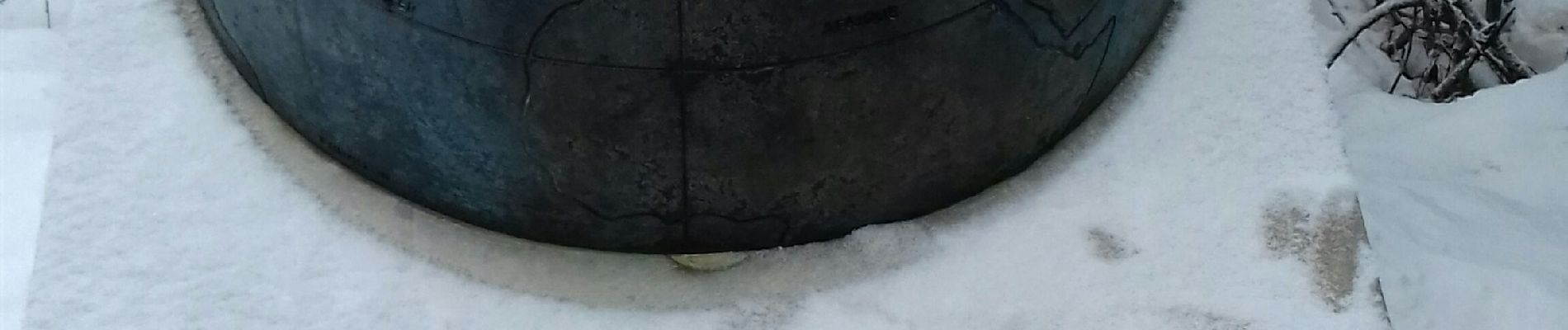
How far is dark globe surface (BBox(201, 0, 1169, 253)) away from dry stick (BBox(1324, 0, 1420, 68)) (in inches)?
45.4

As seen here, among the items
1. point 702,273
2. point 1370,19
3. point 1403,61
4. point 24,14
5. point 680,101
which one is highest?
point 680,101

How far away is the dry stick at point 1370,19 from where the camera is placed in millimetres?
2535

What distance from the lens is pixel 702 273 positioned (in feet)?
4.90

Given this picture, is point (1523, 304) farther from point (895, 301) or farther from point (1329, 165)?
point (895, 301)

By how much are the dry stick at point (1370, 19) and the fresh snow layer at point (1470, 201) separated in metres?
0.10

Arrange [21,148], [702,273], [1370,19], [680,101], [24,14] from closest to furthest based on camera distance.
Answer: [680,101], [702,273], [21,148], [1370,19], [24,14]

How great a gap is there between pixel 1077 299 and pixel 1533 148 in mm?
1306

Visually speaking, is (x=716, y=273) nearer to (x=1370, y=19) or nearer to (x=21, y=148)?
→ (x=21, y=148)

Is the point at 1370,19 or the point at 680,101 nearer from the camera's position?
the point at 680,101

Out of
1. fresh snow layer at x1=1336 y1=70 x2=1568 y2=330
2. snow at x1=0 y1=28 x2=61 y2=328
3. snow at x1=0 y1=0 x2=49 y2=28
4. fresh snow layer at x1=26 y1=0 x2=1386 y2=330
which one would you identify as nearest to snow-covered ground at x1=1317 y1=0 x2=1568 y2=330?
fresh snow layer at x1=1336 y1=70 x2=1568 y2=330

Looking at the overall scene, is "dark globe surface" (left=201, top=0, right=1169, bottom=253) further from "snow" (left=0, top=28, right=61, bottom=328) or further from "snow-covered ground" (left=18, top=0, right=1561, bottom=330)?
"snow" (left=0, top=28, right=61, bottom=328)

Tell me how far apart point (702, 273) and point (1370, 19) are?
1.54 metres

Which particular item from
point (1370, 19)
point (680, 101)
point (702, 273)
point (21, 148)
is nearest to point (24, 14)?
point (21, 148)

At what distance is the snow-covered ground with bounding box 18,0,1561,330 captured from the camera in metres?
1.45
